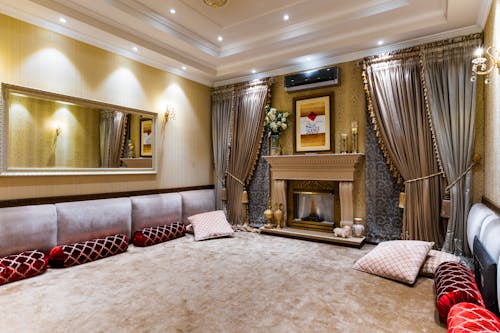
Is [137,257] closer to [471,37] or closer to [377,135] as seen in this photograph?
[377,135]

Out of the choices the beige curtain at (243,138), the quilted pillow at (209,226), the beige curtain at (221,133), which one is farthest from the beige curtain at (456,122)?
the beige curtain at (221,133)

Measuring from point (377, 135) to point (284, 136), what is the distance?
1.55m

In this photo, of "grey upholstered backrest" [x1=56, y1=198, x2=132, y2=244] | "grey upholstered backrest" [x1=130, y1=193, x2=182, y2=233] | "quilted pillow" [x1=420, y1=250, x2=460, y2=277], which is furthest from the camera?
"grey upholstered backrest" [x1=130, y1=193, x2=182, y2=233]

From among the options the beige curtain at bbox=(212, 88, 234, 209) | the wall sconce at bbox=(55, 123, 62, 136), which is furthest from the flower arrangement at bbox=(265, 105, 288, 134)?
the wall sconce at bbox=(55, 123, 62, 136)

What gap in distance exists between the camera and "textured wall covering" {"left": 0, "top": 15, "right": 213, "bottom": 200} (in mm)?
3102

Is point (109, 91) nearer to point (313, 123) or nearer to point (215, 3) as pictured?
point (215, 3)

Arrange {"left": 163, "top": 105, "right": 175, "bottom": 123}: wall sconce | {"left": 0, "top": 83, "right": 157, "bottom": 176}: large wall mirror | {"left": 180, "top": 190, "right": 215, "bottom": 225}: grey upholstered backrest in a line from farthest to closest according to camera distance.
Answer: {"left": 180, "top": 190, "right": 215, "bottom": 225}: grey upholstered backrest < {"left": 163, "top": 105, "right": 175, "bottom": 123}: wall sconce < {"left": 0, "top": 83, "right": 157, "bottom": 176}: large wall mirror

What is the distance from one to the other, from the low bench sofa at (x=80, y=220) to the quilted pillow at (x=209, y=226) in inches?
11.7

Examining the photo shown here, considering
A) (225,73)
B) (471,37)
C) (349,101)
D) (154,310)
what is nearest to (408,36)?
(471,37)

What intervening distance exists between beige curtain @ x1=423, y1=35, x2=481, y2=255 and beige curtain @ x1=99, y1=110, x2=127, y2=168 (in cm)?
424

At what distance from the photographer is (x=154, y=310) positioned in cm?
220

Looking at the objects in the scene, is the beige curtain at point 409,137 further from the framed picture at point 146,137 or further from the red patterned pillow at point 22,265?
the red patterned pillow at point 22,265

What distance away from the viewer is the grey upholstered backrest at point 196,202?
4.88m

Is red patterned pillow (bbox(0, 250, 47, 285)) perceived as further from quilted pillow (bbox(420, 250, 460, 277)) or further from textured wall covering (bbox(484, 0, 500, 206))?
textured wall covering (bbox(484, 0, 500, 206))
